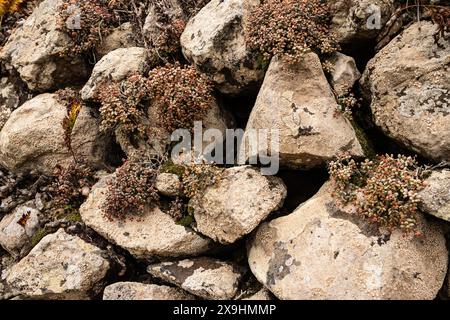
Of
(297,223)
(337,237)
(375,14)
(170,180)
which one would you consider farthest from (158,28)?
(337,237)

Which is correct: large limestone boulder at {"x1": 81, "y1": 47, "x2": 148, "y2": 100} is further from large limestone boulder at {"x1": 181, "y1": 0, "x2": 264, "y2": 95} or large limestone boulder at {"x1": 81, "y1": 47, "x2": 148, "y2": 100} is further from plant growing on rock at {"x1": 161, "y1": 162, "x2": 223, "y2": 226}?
plant growing on rock at {"x1": 161, "y1": 162, "x2": 223, "y2": 226}

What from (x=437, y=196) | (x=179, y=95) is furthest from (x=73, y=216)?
(x=437, y=196)

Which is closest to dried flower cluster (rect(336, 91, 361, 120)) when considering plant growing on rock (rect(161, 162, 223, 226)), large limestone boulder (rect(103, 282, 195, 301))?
plant growing on rock (rect(161, 162, 223, 226))

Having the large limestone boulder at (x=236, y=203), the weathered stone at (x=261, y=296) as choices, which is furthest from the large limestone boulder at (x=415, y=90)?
the weathered stone at (x=261, y=296)

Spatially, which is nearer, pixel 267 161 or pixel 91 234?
pixel 267 161

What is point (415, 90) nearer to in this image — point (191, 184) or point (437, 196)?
point (437, 196)

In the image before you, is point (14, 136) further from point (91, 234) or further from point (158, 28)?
point (158, 28)

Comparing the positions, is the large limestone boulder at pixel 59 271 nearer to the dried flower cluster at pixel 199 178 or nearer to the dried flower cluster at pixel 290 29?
the dried flower cluster at pixel 199 178
